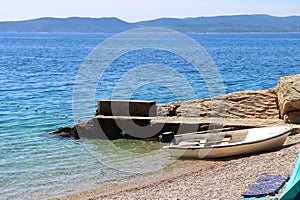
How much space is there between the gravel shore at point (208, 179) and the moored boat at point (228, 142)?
0.25 m

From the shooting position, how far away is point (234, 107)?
63.1 ft

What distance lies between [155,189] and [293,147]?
175 inches

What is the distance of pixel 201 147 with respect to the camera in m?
15.0

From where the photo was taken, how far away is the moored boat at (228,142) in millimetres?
14750

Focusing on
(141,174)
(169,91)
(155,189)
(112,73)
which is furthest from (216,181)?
(112,73)

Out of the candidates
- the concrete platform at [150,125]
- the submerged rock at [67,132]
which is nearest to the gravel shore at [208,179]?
the concrete platform at [150,125]

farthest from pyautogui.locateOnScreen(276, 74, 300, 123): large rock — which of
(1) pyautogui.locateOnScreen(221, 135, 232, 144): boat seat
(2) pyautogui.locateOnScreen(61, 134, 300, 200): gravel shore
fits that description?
(1) pyautogui.locateOnScreen(221, 135, 232, 144): boat seat

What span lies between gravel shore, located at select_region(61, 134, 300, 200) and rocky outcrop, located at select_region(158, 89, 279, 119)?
12.1ft

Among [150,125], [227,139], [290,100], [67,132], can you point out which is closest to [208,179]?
[227,139]

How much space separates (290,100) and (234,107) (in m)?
2.63

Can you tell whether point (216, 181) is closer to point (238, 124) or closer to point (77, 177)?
point (77, 177)

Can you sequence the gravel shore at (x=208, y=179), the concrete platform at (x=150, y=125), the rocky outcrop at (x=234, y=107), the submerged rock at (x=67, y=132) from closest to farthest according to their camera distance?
the gravel shore at (x=208, y=179) < the concrete platform at (x=150, y=125) < the rocky outcrop at (x=234, y=107) < the submerged rock at (x=67, y=132)

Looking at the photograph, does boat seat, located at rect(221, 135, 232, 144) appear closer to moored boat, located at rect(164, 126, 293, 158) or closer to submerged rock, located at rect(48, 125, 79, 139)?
moored boat, located at rect(164, 126, 293, 158)

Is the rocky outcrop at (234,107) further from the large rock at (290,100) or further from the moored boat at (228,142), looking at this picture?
the moored boat at (228,142)
